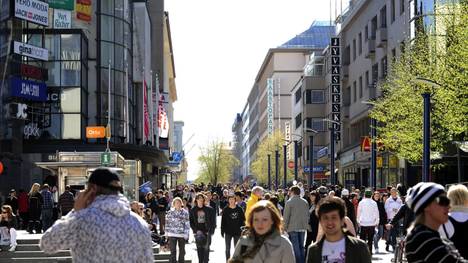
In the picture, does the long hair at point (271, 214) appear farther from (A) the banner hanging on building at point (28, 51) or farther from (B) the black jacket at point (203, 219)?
(A) the banner hanging on building at point (28, 51)

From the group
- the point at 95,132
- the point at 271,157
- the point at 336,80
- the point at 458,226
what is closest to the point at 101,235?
the point at 458,226

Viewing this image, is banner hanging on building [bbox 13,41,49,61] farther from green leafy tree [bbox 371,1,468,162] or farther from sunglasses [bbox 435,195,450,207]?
sunglasses [bbox 435,195,450,207]

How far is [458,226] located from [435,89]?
2867cm

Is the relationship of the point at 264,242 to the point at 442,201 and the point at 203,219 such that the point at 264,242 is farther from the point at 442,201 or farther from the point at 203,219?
the point at 203,219

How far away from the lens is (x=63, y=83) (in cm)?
5728

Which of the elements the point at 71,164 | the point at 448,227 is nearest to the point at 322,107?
the point at 71,164

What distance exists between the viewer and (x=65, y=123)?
57.1 metres

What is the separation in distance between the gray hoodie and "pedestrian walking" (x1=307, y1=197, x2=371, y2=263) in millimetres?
1382

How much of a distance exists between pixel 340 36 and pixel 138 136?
18.0 metres

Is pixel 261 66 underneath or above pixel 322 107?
above

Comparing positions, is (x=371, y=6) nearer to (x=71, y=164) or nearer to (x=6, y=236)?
(x=71, y=164)

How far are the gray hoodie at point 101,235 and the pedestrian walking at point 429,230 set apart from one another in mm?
1832

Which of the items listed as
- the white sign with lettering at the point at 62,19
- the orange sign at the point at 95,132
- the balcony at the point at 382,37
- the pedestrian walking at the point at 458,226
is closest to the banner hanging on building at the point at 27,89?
the orange sign at the point at 95,132

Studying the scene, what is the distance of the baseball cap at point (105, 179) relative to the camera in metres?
6.25
